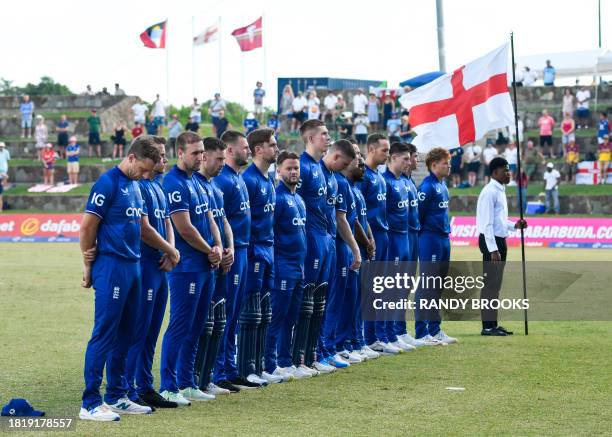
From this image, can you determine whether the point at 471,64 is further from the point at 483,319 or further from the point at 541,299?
the point at 541,299

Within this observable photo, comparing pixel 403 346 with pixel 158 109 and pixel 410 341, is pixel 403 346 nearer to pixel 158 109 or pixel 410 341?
pixel 410 341

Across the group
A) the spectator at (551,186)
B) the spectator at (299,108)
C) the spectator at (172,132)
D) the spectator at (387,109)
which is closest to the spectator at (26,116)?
the spectator at (172,132)

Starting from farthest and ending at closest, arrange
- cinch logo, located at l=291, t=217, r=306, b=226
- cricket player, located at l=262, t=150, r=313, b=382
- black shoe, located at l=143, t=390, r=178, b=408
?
cinch logo, located at l=291, t=217, r=306, b=226 → cricket player, located at l=262, t=150, r=313, b=382 → black shoe, located at l=143, t=390, r=178, b=408

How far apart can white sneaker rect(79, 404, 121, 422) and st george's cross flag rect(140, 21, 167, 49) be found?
45385mm

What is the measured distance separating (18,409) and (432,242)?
7.76m

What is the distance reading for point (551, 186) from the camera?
41.0 meters

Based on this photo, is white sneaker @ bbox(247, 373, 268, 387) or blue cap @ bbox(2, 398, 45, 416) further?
white sneaker @ bbox(247, 373, 268, 387)

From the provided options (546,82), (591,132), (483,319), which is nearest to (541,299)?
(483,319)

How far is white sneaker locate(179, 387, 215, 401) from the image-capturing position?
35.7 feet

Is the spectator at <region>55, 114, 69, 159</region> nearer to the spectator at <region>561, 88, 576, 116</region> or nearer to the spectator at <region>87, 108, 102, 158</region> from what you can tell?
the spectator at <region>87, 108, 102, 158</region>

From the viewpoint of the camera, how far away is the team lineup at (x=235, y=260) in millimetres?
9766

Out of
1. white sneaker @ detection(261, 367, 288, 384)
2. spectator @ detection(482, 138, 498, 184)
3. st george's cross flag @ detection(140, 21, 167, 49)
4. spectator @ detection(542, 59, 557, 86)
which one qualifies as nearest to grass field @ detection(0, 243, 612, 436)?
white sneaker @ detection(261, 367, 288, 384)

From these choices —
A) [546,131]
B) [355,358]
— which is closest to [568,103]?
[546,131]

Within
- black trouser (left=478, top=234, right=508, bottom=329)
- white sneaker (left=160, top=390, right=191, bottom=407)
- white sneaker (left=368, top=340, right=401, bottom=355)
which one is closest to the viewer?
white sneaker (left=160, top=390, right=191, bottom=407)
